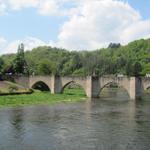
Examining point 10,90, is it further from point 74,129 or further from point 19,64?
point 74,129

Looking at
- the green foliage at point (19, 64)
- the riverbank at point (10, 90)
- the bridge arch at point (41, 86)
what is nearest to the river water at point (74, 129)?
the riverbank at point (10, 90)

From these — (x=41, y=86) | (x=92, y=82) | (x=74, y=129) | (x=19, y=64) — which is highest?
(x=19, y=64)

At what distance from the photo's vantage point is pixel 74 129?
43531 mm

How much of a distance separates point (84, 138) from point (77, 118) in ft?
44.4

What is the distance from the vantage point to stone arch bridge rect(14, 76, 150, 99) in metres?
85.6

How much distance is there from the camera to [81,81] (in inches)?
3696

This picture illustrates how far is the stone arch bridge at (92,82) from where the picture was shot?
85625 mm

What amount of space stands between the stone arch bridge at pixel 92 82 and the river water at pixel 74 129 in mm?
25044

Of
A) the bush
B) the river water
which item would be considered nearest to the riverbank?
the bush

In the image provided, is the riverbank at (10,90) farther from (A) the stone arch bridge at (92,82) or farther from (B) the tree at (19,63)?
(B) the tree at (19,63)

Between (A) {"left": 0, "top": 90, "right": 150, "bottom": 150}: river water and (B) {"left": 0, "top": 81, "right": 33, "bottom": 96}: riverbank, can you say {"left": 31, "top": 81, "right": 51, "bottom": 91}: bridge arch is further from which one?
(A) {"left": 0, "top": 90, "right": 150, "bottom": 150}: river water

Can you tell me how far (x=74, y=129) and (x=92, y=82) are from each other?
4747cm

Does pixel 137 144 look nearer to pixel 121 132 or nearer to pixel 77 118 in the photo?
pixel 121 132

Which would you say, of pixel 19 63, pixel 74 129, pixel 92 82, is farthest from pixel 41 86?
pixel 74 129
